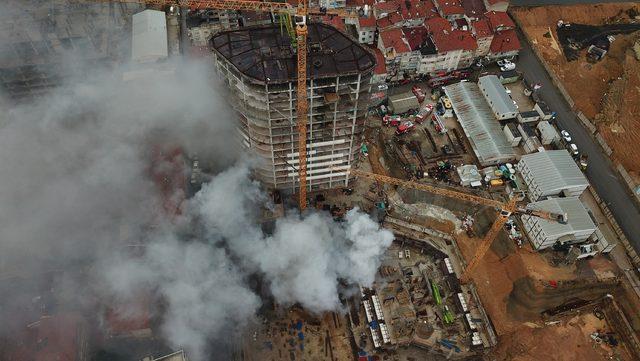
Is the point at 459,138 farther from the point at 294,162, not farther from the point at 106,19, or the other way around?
the point at 106,19

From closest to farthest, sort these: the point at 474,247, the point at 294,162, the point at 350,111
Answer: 1. the point at 350,111
2. the point at 294,162
3. the point at 474,247

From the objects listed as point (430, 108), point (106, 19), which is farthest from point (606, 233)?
point (106, 19)

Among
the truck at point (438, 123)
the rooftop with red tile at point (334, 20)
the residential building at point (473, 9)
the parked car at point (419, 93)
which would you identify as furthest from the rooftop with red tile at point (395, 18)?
the truck at point (438, 123)

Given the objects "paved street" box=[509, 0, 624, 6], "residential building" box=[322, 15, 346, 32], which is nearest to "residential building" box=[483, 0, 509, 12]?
"paved street" box=[509, 0, 624, 6]

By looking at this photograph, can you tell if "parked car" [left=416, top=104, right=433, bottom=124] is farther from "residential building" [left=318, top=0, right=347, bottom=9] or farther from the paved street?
the paved street

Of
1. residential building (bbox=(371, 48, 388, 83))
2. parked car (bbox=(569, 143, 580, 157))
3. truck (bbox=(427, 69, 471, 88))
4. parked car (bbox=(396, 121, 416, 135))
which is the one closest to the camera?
parked car (bbox=(569, 143, 580, 157))

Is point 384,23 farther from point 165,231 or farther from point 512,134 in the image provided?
point 165,231

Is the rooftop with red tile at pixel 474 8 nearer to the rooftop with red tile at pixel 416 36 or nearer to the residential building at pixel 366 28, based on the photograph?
the rooftop with red tile at pixel 416 36
